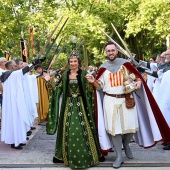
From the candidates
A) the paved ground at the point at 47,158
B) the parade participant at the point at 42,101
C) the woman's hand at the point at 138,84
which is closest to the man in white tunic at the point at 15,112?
the paved ground at the point at 47,158

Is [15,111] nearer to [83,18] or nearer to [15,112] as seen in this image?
[15,112]

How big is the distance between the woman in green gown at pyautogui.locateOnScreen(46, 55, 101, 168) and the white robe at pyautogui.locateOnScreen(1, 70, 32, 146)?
115 cm

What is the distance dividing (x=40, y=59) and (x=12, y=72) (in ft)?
3.18

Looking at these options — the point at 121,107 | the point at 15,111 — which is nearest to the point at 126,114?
the point at 121,107

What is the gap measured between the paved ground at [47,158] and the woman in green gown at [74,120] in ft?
0.66

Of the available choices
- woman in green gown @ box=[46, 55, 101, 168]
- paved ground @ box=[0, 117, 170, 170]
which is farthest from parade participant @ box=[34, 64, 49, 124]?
woman in green gown @ box=[46, 55, 101, 168]

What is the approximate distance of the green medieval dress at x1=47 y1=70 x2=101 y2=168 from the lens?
4996 millimetres

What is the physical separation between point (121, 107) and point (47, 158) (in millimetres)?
1455

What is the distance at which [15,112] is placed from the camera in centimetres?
632

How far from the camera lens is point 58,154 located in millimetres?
5250

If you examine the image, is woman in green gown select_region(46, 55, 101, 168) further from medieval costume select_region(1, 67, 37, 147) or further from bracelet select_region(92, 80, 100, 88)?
medieval costume select_region(1, 67, 37, 147)

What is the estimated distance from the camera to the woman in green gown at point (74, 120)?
5.00 metres

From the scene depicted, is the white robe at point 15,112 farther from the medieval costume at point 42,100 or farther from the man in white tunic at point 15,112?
the medieval costume at point 42,100

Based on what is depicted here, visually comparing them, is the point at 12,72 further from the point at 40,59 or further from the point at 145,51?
the point at 145,51
